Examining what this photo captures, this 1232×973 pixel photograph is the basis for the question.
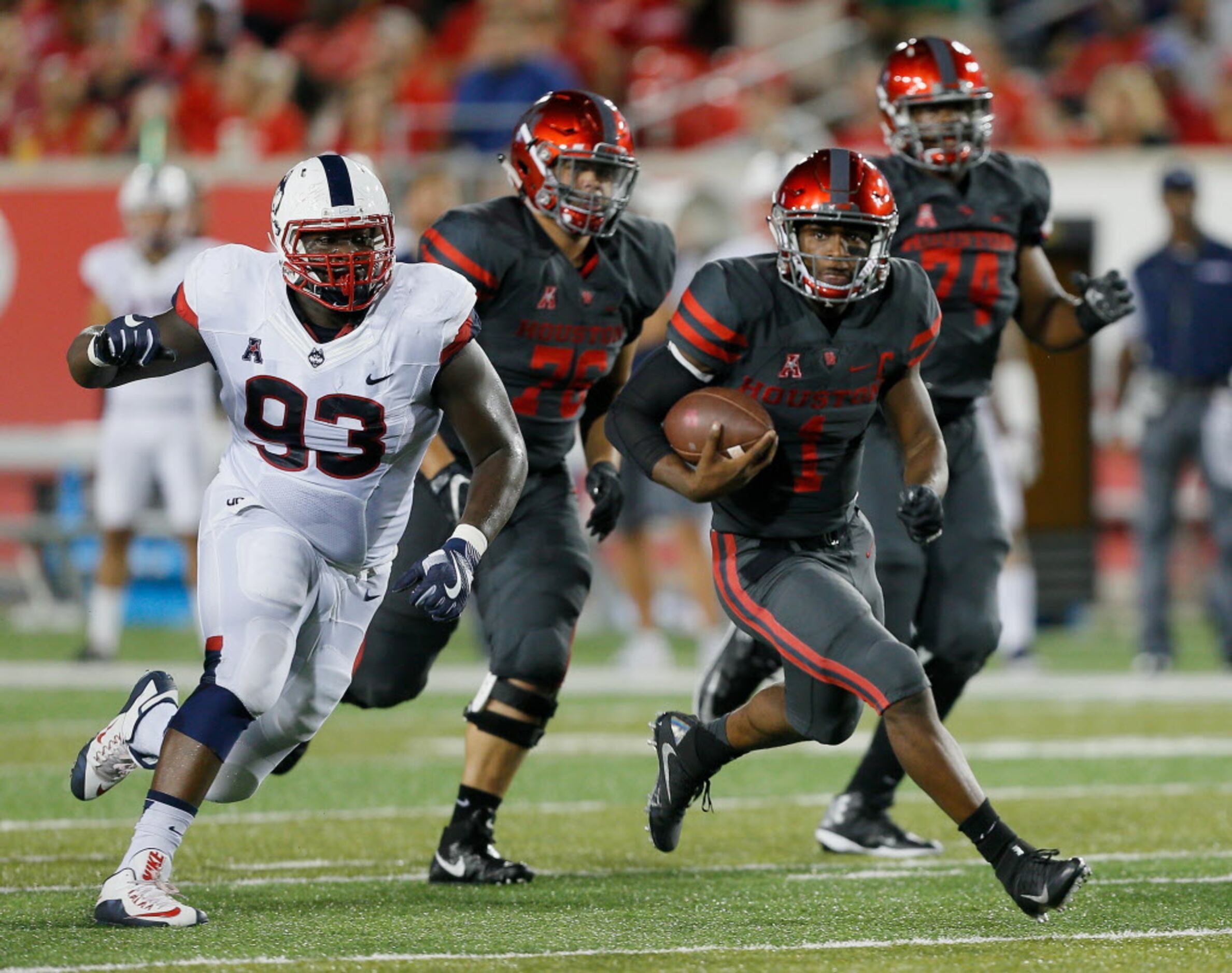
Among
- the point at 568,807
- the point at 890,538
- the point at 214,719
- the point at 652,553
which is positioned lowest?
the point at 652,553

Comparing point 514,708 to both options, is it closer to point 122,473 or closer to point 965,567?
point 965,567

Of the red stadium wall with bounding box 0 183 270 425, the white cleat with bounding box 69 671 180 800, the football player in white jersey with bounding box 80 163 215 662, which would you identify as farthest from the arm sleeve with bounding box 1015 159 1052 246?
the red stadium wall with bounding box 0 183 270 425

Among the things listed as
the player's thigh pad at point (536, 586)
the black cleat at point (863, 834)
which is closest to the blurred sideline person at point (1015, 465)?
the black cleat at point (863, 834)

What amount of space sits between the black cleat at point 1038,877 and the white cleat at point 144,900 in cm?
151

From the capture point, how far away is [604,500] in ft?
16.4

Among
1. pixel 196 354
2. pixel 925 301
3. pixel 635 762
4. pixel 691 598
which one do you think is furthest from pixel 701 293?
pixel 691 598

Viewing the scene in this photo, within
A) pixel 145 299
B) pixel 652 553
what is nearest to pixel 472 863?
pixel 145 299

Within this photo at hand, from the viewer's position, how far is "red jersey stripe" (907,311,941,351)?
4.57 m

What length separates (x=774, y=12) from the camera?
13.7 metres

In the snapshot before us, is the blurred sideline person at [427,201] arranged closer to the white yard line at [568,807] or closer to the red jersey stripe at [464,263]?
the white yard line at [568,807]

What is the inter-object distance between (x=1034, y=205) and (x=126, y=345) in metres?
2.46

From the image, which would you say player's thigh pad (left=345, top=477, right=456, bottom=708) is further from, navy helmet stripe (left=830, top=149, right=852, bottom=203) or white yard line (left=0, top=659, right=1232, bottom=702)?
white yard line (left=0, top=659, right=1232, bottom=702)

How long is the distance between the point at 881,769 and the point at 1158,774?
1.55 meters

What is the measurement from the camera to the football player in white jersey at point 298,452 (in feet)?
13.5
